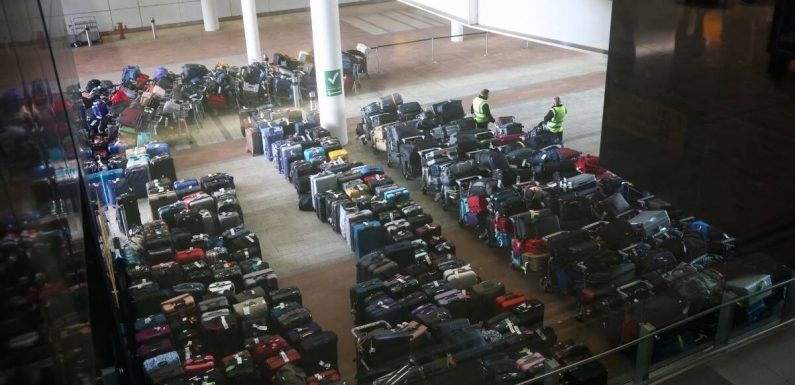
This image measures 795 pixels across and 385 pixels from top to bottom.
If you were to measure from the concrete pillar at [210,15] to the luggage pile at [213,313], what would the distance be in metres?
19.9

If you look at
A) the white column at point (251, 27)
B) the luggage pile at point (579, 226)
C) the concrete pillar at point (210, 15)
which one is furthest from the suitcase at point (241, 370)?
the concrete pillar at point (210, 15)

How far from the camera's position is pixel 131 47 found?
92.6 feet

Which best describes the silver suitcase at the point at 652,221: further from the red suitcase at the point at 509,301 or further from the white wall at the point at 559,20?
the white wall at the point at 559,20

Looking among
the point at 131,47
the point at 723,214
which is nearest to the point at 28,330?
the point at 723,214

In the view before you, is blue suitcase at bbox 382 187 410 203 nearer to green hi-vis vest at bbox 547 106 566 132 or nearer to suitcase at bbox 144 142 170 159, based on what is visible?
green hi-vis vest at bbox 547 106 566 132

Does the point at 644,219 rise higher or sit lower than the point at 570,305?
higher

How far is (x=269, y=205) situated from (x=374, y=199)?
2.69 meters

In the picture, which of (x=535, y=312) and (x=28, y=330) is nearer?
(x=28, y=330)

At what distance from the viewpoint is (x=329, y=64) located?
54.2 feet

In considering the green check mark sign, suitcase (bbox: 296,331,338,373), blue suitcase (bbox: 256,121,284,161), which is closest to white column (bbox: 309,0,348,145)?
the green check mark sign

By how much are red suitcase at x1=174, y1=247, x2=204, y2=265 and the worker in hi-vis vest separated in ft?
26.7

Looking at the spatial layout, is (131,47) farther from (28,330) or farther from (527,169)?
(28,330)

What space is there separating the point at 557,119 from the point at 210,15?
18980mm

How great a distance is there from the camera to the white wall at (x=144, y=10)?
29656mm
